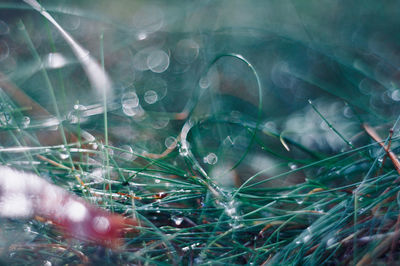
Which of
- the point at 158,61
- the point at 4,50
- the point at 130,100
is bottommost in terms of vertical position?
the point at 130,100

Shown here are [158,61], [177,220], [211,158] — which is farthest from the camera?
[158,61]

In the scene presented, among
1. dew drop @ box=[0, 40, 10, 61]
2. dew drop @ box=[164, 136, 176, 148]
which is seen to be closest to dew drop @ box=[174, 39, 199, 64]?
dew drop @ box=[164, 136, 176, 148]

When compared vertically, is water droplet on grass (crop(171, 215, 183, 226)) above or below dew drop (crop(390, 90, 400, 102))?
below

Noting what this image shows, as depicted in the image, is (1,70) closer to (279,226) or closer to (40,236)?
(40,236)

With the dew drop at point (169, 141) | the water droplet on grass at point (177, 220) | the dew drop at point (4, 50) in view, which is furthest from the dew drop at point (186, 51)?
the water droplet on grass at point (177, 220)

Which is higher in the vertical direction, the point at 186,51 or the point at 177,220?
the point at 186,51

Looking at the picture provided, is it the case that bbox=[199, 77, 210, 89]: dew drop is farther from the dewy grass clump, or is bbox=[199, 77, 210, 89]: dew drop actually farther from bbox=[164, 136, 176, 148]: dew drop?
bbox=[164, 136, 176, 148]: dew drop

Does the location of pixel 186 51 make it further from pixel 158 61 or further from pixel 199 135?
pixel 199 135

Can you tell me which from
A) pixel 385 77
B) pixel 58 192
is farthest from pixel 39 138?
pixel 385 77

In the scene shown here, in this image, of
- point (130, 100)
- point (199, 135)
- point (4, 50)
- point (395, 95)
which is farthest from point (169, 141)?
point (4, 50)
